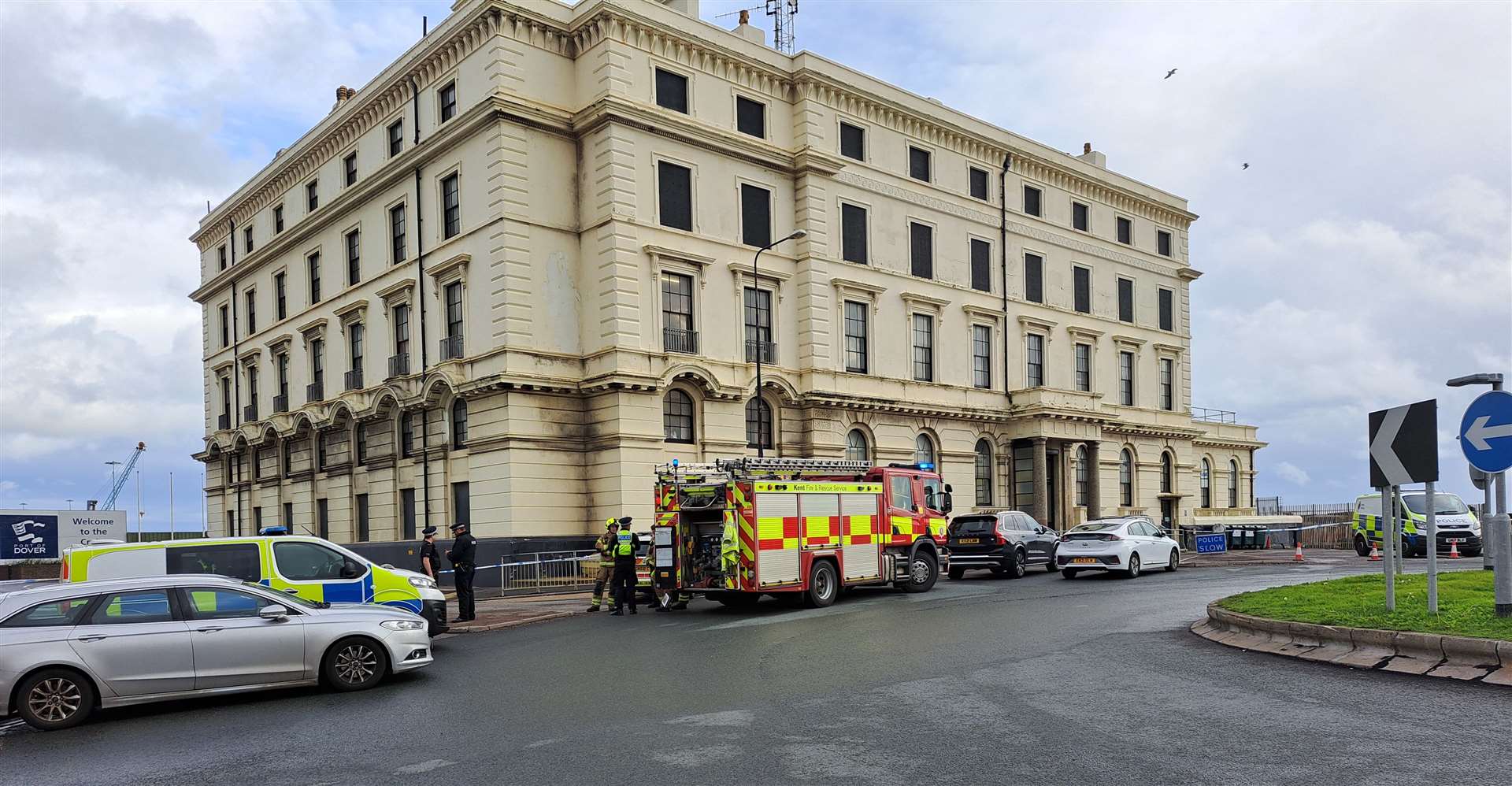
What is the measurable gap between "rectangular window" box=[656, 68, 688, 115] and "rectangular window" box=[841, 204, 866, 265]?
6.76 meters

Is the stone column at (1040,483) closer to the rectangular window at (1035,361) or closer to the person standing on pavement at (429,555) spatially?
the rectangular window at (1035,361)

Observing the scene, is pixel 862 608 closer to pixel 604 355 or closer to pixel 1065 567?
pixel 1065 567

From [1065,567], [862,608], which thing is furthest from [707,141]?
[862,608]

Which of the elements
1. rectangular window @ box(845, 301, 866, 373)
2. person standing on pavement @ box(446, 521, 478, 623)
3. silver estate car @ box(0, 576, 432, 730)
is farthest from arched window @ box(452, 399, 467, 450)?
silver estate car @ box(0, 576, 432, 730)

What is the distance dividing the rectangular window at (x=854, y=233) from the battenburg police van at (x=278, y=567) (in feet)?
80.7

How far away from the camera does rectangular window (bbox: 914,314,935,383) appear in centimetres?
4091

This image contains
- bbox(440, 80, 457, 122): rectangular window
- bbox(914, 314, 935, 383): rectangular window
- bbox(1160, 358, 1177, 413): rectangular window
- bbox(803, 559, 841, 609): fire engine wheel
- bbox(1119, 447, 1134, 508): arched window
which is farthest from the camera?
bbox(1160, 358, 1177, 413): rectangular window

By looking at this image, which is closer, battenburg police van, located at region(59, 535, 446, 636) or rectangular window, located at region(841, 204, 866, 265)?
battenburg police van, located at region(59, 535, 446, 636)

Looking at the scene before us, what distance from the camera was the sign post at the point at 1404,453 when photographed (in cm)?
1226

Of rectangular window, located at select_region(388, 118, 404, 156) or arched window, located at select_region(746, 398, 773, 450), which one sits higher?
rectangular window, located at select_region(388, 118, 404, 156)

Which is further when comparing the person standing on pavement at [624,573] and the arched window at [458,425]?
the arched window at [458,425]

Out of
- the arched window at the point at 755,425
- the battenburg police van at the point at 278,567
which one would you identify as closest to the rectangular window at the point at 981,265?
the arched window at the point at 755,425

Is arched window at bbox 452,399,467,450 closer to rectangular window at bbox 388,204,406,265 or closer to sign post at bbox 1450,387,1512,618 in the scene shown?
rectangular window at bbox 388,204,406,265

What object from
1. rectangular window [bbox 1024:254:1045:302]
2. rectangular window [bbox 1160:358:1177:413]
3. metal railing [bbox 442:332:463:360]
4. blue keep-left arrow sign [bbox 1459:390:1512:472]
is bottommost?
blue keep-left arrow sign [bbox 1459:390:1512:472]
